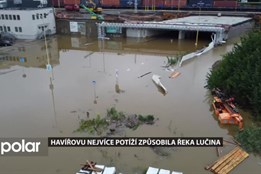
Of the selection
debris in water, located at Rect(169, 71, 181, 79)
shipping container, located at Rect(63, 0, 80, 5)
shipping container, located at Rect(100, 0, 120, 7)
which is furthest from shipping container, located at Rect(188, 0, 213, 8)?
debris in water, located at Rect(169, 71, 181, 79)

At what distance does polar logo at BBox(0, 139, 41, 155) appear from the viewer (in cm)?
1279

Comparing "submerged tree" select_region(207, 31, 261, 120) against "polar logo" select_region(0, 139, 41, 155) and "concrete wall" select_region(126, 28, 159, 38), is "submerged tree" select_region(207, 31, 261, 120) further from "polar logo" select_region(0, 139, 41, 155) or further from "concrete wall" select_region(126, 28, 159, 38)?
"concrete wall" select_region(126, 28, 159, 38)

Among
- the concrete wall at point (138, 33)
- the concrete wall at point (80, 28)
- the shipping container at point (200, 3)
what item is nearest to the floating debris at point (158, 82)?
the concrete wall at point (138, 33)

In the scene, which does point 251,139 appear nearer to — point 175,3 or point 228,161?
point 228,161

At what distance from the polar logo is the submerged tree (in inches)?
494

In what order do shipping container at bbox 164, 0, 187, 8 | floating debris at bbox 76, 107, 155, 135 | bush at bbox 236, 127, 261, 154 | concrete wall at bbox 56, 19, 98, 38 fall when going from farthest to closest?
shipping container at bbox 164, 0, 187, 8 < concrete wall at bbox 56, 19, 98, 38 < floating debris at bbox 76, 107, 155, 135 < bush at bbox 236, 127, 261, 154

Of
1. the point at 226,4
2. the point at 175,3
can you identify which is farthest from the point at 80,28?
the point at 226,4

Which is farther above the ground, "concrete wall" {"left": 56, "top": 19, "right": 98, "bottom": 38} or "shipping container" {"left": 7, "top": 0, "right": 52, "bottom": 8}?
"shipping container" {"left": 7, "top": 0, "right": 52, "bottom": 8}

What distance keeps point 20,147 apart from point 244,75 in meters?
13.7

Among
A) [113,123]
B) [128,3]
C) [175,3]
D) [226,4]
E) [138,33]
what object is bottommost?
[113,123]

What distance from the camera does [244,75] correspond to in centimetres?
1578

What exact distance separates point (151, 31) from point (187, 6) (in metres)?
16.1

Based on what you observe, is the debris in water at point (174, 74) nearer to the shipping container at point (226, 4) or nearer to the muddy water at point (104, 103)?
the muddy water at point (104, 103)

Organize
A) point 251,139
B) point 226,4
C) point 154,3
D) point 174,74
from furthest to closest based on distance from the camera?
point 154,3, point 226,4, point 174,74, point 251,139
